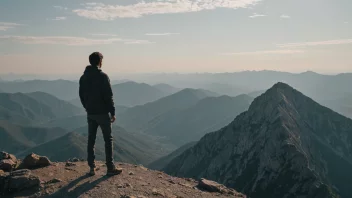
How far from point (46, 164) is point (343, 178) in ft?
662

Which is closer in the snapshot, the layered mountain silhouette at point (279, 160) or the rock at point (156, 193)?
the rock at point (156, 193)

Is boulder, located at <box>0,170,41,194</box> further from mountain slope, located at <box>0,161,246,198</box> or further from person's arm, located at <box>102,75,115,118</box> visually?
person's arm, located at <box>102,75,115,118</box>

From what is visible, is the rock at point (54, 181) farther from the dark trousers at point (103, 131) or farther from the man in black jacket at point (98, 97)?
the man in black jacket at point (98, 97)

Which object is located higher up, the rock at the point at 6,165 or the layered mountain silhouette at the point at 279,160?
the rock at the point at 6,165

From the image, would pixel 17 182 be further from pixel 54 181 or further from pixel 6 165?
pixel 6 165

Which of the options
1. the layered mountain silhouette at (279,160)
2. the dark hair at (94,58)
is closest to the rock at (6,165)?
the dark hair at (94,58)

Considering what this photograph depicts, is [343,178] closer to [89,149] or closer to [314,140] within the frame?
[314,140]

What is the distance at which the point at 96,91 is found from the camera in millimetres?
16891

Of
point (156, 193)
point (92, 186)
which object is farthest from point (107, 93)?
point (156, 193)

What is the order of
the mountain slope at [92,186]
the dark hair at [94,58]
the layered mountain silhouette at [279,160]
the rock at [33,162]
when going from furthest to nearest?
the layered mountain silhouette at [279,160] < the rock at [33,162] < the dark hair at [94,58] < the mountain slope at [92,186]

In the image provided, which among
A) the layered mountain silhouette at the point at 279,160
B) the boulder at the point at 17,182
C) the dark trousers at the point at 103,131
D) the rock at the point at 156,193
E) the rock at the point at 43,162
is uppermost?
the dark trousers at the point at 103,131

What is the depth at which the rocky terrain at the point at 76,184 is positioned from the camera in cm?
1596

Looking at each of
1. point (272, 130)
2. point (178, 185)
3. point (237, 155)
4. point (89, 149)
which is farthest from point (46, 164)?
point (237, 155)

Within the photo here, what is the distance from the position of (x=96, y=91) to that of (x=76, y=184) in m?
5.47
